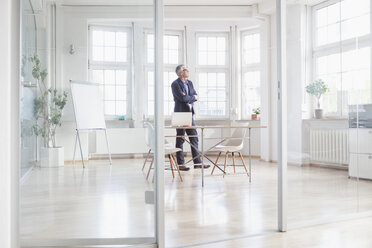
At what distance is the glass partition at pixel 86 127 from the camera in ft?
8.32

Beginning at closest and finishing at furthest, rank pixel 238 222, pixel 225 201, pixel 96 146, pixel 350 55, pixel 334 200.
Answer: pixel 96 146 → pixel 238 222 → pixel 334 200 → pixel 350 55 → pixel 225 201

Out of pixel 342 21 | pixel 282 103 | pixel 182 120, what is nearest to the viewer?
pixel 282 103

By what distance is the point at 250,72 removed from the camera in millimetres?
8680

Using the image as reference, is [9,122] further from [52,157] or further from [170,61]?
[170,61]

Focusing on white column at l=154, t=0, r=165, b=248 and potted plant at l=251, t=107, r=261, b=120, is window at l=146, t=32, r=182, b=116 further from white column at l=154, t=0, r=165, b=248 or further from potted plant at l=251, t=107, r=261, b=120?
white column at l=154, t=0, r=165, b=248

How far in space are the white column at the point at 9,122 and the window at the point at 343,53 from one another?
8.10 feet

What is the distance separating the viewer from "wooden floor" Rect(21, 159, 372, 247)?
2.57 meters

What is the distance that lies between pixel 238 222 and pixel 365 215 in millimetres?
1227

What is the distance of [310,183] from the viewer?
10.9 feet

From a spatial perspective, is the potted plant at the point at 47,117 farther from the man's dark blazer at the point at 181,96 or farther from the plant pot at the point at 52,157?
the man's dark blazer at the point at 181,96

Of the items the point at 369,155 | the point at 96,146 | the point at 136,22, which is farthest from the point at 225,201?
the point at 136,22

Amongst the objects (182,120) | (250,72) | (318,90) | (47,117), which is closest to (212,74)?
(250,72)

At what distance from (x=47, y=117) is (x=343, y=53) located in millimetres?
2786

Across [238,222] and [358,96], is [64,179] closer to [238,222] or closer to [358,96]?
[238,222]
